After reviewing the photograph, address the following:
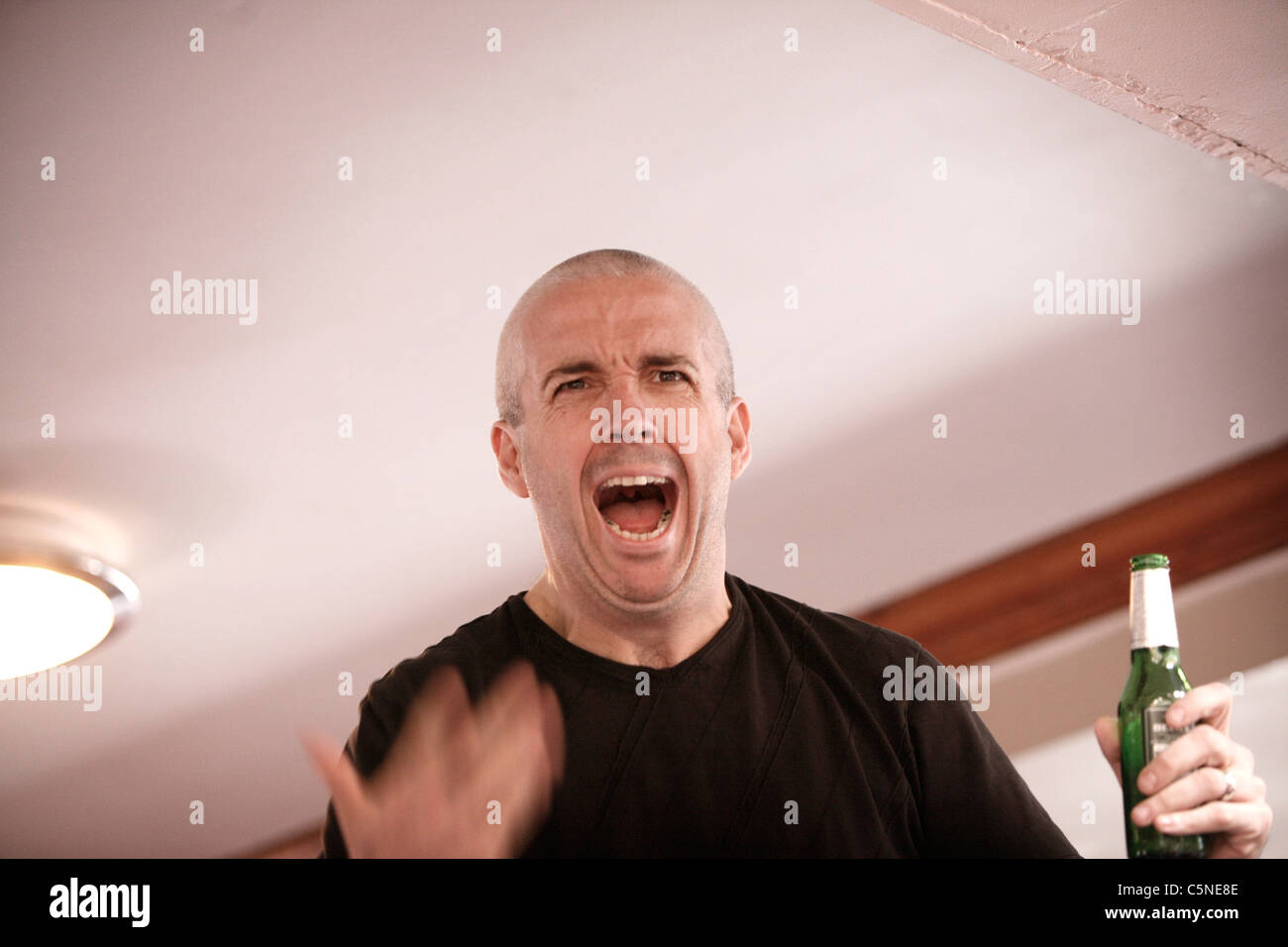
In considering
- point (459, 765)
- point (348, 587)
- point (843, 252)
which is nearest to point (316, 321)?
point (348, 587)

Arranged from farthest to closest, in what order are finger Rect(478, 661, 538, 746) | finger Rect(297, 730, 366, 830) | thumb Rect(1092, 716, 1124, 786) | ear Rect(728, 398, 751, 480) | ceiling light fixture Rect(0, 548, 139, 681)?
ceiling light fixture Rect(0, 548, 139, 681) < ear Rect(728, 398, 751, 480) < finger Rect(478, 661, 538, 746) < thumb Rect(1092, 716, 1124, 786) < finger Rect(297, 730, 366, 830)

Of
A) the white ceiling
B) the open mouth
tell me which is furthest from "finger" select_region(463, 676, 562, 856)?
the white ceiling

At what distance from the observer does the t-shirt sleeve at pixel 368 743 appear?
1307 mm

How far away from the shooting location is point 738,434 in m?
1.63

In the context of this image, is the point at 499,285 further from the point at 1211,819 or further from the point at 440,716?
the point at 1211,819

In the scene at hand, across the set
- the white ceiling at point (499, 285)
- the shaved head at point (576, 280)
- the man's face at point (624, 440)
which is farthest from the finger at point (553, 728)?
the white ceiling at point (499, 285)

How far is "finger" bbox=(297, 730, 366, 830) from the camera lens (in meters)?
1.10

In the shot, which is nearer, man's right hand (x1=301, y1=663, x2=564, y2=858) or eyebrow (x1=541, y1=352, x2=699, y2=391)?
man's right hand (x1=301, y1=663, x2=564, y2=858)

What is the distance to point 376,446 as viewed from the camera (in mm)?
2449

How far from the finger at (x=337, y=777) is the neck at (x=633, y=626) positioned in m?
0.40

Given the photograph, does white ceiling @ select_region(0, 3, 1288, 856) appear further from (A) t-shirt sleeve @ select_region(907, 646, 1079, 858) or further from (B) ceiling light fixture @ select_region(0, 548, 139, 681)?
(A) t-shirt sleeve @ select_region(907, 646, 1079, 858)

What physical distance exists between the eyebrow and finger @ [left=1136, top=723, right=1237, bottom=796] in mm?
731
